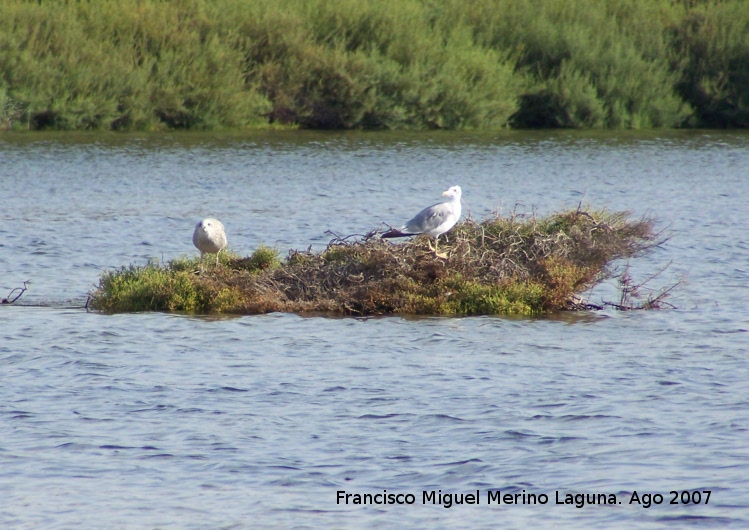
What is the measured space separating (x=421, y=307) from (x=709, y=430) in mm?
4354

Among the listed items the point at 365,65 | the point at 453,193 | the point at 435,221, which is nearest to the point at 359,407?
the point at 435,221

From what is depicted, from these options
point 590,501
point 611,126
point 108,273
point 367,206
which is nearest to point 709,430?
point 590,501

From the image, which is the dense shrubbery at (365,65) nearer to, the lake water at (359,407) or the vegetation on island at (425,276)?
the lake water at (359,407)

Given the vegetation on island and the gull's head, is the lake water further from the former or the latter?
the gull's head

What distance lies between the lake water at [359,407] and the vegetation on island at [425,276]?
0.72 feet

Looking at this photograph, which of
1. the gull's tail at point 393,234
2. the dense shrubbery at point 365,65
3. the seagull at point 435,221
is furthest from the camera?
the dense shrubbery at point 365,65

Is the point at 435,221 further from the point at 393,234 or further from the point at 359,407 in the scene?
the point at 359,407

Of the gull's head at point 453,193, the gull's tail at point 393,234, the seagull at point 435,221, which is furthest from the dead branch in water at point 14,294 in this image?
the gull's head at point 453,193

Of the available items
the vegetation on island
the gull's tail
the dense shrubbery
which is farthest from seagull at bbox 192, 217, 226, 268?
the dense shrubbery

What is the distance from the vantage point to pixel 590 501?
763cm

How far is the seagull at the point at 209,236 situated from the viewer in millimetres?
12766

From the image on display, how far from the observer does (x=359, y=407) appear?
9609mm

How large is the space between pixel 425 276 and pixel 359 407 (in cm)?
340

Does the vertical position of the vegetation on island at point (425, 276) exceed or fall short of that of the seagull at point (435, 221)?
it falls short
